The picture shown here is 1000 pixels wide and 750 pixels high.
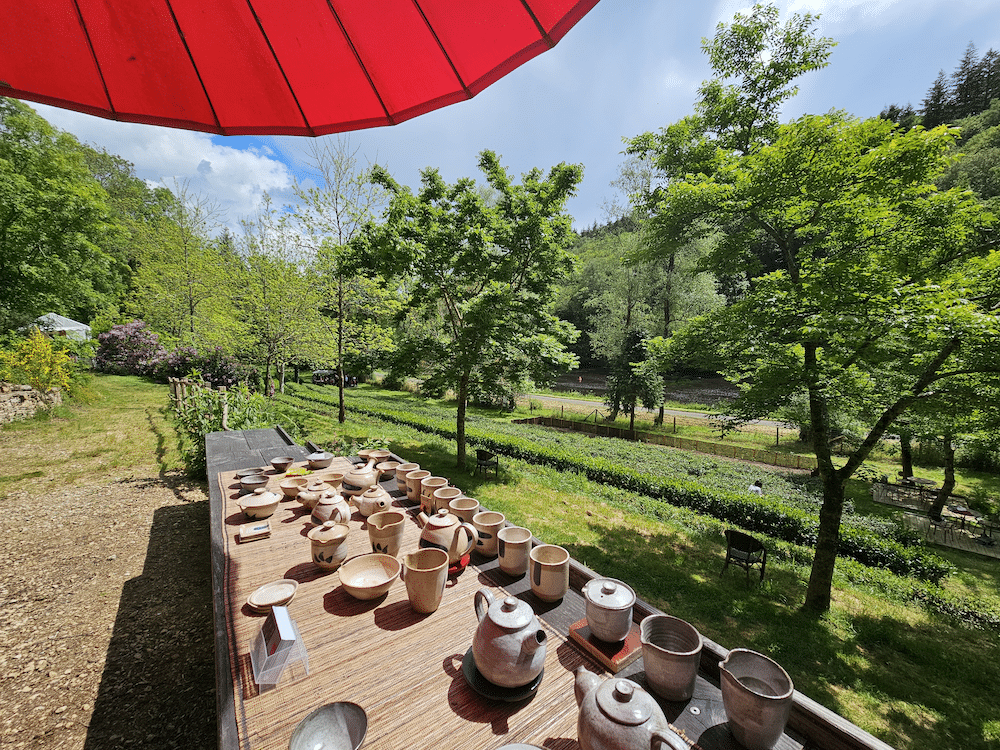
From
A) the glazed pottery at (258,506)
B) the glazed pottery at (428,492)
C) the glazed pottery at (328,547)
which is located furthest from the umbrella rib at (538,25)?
the glazed pottery at (258,506)

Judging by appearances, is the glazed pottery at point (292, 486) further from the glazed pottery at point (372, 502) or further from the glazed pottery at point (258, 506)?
the glazed pottery at point (372, 502)

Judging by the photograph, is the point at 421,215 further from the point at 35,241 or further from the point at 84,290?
the point at 84,290

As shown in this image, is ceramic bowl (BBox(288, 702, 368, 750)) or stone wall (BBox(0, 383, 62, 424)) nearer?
ceramic bowl (BBox(288, 702, 368, 750))

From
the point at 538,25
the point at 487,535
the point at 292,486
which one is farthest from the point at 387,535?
the point at 538,25

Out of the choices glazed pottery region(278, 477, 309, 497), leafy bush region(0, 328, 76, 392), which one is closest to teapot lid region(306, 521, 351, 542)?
glazed pottery region(278, 477, 309, 497)

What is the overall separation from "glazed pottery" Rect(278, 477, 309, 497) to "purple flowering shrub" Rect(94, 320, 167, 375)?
2626 centimetres

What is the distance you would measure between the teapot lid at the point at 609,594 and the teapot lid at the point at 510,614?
0.36 metres

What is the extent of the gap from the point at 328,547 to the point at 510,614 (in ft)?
4.59

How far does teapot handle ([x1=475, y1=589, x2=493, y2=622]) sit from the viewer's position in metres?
1.62

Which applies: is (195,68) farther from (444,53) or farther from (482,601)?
(482,601)

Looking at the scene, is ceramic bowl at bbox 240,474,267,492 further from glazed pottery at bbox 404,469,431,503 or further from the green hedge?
the green hedge

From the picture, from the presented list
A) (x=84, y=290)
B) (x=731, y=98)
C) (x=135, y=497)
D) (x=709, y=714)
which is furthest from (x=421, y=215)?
(x=84, y=290)

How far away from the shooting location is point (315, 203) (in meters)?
13.8

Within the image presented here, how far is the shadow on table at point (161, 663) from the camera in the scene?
288 cm
